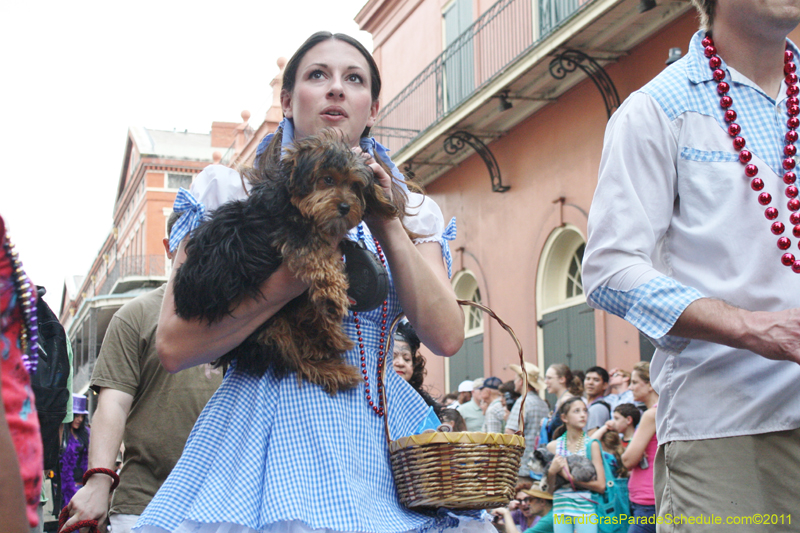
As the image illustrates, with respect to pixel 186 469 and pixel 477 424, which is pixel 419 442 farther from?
pixel 477 424

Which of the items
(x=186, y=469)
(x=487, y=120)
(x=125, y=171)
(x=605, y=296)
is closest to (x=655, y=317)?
(x=605, y=296)

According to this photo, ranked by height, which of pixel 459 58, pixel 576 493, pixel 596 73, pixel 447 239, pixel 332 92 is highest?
pixel 459 58

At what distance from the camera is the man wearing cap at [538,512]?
6645 mm

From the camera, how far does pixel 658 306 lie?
2.13 metres

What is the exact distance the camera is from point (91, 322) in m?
21.8

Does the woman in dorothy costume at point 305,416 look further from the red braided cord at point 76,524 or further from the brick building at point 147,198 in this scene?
the brick building at point 147,198

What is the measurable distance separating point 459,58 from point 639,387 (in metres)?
8.72

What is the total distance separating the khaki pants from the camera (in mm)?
2068

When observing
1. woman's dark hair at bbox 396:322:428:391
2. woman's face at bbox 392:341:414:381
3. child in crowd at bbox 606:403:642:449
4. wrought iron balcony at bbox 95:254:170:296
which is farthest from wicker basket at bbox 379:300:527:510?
wrought iron balcony at bbox 95:254:170:296

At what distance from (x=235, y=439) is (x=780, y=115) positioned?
172cm

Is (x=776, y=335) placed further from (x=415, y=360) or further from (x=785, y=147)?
(x=415, y=360)

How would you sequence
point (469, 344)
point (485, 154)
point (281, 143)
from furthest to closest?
point (469, 344), point (485, 154), point (281, 143)

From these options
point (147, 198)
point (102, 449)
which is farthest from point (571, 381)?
point (147, 198)

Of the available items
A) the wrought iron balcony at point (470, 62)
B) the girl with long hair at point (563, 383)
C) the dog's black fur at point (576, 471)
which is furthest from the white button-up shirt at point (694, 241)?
the wrought iron balcony at point (470, 62)
